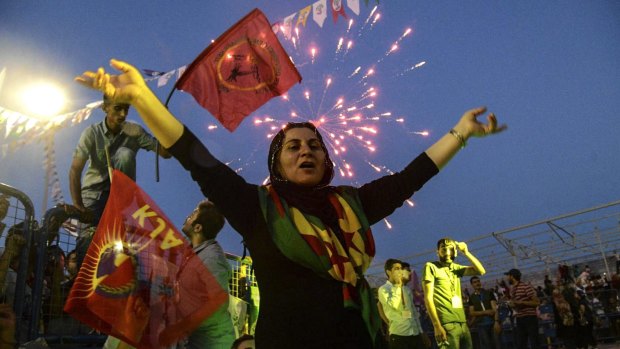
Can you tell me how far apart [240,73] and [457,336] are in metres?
5.23

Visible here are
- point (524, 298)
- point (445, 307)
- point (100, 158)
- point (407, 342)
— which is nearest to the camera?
point (100, 158)

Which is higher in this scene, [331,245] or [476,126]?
[476,126]

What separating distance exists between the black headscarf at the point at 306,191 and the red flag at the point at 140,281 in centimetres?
128

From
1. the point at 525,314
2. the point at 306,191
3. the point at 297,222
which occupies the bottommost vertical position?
the point at 525,314

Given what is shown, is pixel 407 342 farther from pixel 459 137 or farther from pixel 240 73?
pixel 459 137

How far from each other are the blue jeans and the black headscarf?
5.87m

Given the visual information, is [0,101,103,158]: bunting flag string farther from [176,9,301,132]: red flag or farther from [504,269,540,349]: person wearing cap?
[504,269,540,349]: person wearing cap

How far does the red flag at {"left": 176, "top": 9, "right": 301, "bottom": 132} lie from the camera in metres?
4.39

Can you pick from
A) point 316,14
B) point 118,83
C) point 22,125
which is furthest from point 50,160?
point 118,83

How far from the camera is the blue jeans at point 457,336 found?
7.30 m

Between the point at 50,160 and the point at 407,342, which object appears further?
the point at 50,160

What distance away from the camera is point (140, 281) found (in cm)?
330

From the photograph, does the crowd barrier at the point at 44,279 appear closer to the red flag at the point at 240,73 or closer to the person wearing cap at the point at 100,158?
the person wearing cap at the point at 100,158

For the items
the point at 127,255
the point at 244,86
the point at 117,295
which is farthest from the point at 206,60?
the point at 117,295
